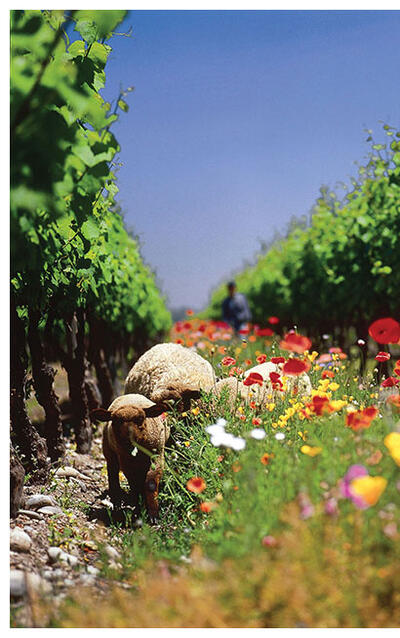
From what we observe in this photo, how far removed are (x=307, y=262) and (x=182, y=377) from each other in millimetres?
9420

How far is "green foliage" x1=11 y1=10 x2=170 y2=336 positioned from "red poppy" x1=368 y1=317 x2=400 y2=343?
7.42 ft

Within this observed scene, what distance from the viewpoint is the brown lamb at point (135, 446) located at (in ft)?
16.2

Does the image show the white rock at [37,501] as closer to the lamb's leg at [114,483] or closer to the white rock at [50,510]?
the white rock at [50,510]

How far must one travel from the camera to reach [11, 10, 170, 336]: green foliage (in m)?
3.12

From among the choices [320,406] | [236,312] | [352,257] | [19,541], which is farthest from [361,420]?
[236,312]

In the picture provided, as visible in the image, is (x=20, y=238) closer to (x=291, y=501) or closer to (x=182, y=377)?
(x=291, y=501)

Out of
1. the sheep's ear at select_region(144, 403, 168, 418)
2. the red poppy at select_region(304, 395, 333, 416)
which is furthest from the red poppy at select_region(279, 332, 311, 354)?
the sheep's ear at select_region(144, 403, 168, 418)

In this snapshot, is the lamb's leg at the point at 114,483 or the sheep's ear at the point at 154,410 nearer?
the sheep's ear at the point at 154,410

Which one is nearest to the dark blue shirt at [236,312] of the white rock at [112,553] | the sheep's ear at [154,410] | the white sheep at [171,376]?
the white sheep at [171,376]

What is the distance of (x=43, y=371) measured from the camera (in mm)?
6340

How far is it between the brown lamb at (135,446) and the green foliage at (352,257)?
Answer: 18.4 feet

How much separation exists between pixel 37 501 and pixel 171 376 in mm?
2037

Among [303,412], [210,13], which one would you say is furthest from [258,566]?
[210,13]

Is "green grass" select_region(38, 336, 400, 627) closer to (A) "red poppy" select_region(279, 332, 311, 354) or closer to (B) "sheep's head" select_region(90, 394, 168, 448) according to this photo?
(A) "red poppy" select_region(279, 332, 311, 354)
